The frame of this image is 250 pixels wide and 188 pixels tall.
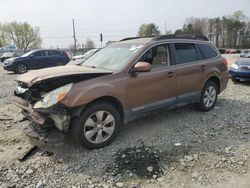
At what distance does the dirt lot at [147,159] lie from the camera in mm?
3361

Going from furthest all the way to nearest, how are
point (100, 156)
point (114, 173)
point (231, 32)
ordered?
point (231, 32) < point (100, 156) < point (114, 173)

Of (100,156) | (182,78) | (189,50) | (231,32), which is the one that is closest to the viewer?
(100,156)

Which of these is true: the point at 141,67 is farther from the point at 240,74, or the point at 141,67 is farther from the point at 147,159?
the point at 240,74

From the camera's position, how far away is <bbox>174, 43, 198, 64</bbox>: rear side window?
207 inches

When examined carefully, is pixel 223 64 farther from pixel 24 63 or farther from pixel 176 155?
pixel 24 63

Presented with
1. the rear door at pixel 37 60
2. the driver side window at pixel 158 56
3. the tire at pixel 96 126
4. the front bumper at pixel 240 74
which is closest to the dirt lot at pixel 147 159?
the tire at pixel 96 126

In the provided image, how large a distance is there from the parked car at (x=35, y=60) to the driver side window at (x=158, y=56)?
1263cm

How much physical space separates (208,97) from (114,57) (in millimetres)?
2599

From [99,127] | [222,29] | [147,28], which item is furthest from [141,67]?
[222,29]

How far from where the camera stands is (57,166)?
3.70 metres

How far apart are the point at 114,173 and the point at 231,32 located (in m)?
75.0

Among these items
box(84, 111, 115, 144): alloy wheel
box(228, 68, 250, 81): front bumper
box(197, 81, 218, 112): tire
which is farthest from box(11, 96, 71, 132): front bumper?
box(228, 68, 250, 81): front bumper

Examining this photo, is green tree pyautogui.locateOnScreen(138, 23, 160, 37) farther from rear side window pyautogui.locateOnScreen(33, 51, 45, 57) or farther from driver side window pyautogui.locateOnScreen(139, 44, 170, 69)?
driver side window pyautogui.locateOnScreen(139, 44, 170, 69)

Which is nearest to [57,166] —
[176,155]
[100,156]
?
[100,156]
